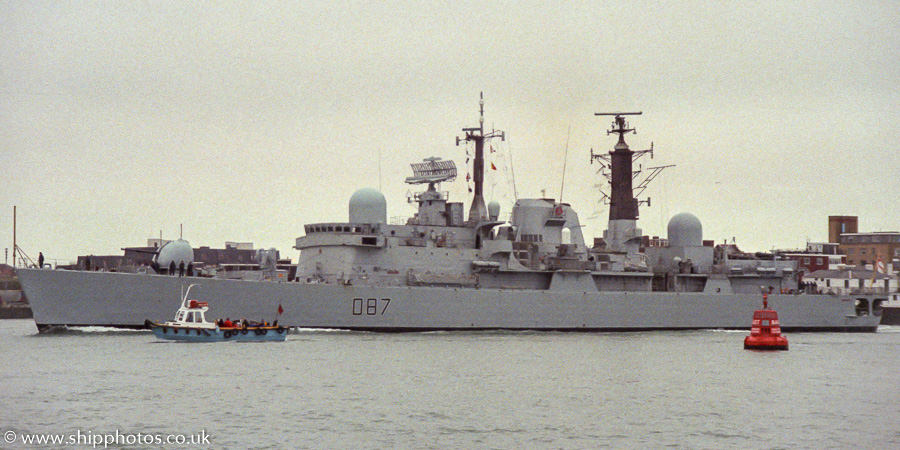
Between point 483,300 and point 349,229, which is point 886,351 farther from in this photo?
point 349,229

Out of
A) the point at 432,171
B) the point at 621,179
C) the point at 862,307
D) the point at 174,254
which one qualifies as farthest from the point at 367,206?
the point at 862,307

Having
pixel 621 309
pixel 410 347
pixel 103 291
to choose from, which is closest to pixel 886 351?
pixel 621 309

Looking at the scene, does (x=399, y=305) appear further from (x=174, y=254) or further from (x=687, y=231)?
(x=687, y=231)

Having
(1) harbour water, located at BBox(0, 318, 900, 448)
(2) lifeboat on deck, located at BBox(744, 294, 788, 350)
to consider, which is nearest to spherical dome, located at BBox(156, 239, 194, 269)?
(1) harbour water, located at BBox(0, 318, 900, 448)

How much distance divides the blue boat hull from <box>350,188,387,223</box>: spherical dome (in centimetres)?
634

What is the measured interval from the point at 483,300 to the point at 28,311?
123 ft

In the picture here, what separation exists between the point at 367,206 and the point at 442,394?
18.1 metres

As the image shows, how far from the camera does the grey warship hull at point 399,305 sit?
3488 centimetres

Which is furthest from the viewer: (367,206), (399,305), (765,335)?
(367,206)

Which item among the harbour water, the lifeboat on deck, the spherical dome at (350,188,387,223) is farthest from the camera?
the spherical dome at (350,188,387,223)

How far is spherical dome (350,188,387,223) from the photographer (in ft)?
132

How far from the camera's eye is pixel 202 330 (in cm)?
3453

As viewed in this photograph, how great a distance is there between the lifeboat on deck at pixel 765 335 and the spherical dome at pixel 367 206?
14.2 m

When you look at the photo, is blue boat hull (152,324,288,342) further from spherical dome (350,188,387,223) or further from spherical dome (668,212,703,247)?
spherical dome (668,212,703,247)
